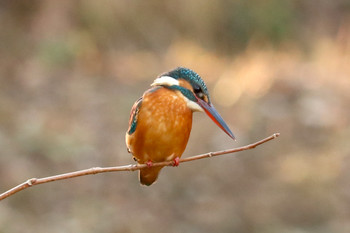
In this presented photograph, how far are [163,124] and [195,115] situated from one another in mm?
4425

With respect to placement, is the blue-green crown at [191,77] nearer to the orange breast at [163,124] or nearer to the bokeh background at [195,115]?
the orange breast at [163,124]

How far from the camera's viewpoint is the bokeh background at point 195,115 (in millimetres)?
5484

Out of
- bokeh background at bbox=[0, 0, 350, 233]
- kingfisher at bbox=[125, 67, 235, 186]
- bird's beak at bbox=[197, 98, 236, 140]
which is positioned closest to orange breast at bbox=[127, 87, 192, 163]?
kingfisher at bbox=[125, 67, 235, 186]

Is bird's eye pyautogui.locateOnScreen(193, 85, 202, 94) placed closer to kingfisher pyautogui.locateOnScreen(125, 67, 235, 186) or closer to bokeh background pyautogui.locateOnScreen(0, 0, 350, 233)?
kingfisher pyautogui.locateOnScreen(125, 67, 235, 186)

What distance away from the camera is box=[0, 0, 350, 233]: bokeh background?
18.0 feet

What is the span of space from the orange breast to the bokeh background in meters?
3.06

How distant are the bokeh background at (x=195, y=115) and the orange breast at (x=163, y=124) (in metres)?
3.06

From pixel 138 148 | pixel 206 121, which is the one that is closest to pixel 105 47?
pixel 206 121

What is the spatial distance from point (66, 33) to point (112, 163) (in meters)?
2.11

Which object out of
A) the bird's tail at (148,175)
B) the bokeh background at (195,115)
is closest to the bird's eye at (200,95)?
the bird's tail at (148,175)

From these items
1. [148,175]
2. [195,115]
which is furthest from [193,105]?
[195,115]

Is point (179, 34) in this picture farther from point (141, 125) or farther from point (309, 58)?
point (141, 125)

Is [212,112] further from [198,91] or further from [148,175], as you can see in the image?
[148,175]

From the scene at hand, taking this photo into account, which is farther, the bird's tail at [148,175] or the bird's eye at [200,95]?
the bird's tail at [148,175]
